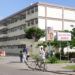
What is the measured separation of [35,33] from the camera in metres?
68.0

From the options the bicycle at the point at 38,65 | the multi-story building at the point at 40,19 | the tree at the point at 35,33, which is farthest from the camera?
the multi-story building at the point at 40,19

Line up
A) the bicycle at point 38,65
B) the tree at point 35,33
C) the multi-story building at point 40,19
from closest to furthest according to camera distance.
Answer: the bicycle at point 38,65 < the tree at point 35,33 < the multi-story building at point 40,19

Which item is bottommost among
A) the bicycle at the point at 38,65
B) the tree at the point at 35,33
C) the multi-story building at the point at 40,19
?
the bicycle at the point at 38,65

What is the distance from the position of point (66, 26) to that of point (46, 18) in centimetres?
681

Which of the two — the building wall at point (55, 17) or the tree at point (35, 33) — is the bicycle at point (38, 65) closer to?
the tree at point (35, 33)

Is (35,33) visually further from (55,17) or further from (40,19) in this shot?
(55,17)

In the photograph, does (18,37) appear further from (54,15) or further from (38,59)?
(38,59)

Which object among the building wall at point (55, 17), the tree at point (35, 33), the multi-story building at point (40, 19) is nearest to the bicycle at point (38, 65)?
the tree at point (35, 33)

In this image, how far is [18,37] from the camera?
282 ft

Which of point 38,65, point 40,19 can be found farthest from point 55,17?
point 38,65

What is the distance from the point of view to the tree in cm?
6705

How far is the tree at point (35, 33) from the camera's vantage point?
6705 centimetres

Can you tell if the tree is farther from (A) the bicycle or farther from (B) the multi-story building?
(A) the bicycle

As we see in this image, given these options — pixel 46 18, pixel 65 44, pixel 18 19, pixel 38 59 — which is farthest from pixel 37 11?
pixel 38 59
